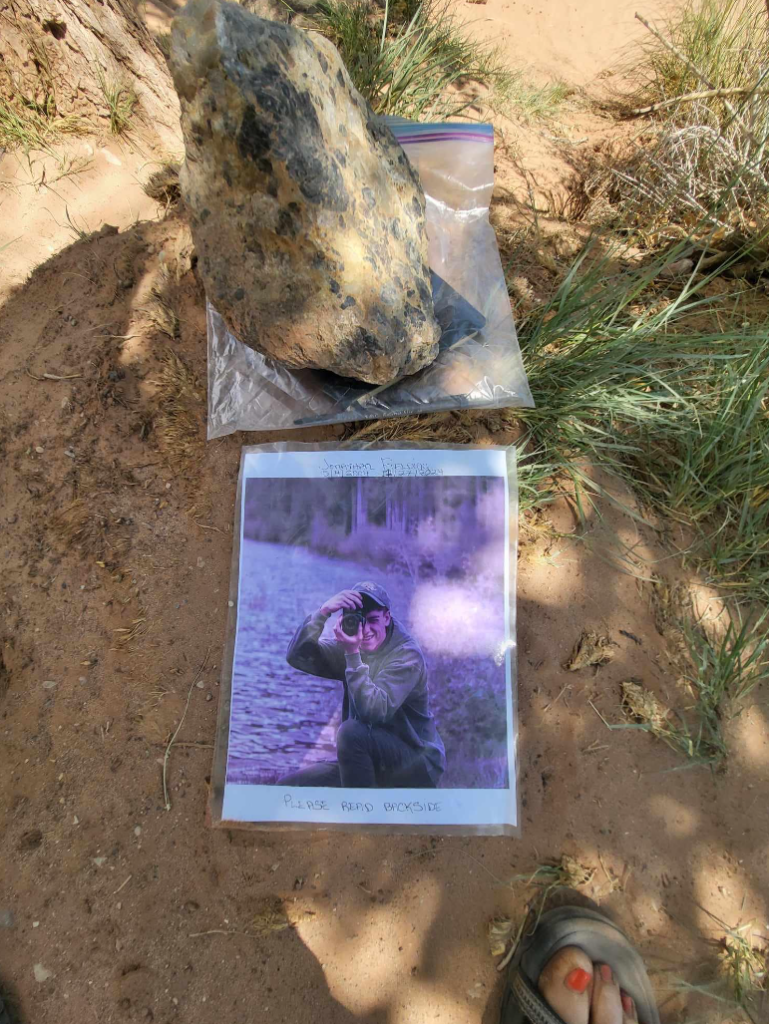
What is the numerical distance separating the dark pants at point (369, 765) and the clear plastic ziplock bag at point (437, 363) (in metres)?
0.75

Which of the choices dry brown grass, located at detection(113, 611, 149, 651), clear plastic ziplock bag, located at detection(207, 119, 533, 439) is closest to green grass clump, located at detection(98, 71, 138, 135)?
clear plastic ziplock bag, located at detection(207, 119, 533, 439)

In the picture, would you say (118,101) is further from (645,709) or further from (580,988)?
(580,988)

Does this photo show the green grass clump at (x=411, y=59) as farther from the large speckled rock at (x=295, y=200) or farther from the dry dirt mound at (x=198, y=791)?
the dry dirt mound at (x=198, y=791)

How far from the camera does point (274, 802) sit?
123 cm

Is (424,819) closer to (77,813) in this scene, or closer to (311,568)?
(311,568)

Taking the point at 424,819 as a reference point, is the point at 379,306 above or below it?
above

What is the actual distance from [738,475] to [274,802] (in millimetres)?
1342

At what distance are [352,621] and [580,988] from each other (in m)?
0.92

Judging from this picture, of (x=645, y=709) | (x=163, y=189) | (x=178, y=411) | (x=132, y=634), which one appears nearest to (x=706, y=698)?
(x=645, y=709)

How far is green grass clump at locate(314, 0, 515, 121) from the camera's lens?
5.74ft

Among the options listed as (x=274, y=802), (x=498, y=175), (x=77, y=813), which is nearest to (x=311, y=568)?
(x=274, y=802)

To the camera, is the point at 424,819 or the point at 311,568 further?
the point at 311,568

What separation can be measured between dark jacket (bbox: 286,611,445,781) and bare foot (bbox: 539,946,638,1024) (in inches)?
17.7

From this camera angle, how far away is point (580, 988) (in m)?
1.17
